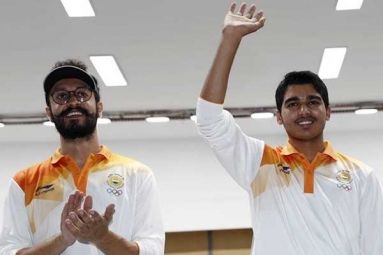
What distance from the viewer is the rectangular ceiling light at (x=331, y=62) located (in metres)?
5.47

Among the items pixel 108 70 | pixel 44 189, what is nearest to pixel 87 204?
pixel 44 189

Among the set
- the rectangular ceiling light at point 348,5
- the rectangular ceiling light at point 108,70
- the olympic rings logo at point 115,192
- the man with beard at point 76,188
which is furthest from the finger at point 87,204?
the rectangular ceiling light at point 108,70

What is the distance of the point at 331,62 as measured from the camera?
573cm

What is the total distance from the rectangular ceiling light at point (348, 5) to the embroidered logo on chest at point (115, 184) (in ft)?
8.48

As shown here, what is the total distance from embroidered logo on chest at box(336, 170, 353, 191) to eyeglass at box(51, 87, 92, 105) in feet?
3.18

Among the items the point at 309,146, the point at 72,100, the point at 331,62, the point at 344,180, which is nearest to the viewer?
the point at 72,100

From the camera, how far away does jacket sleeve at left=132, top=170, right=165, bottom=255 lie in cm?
235

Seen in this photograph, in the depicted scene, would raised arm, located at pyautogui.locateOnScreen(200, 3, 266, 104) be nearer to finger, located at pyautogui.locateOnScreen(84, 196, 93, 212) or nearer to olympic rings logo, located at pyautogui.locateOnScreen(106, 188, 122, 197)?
olympic rings logo, located at pyautogui.locateOnScreen(106, 188, 122, 197)

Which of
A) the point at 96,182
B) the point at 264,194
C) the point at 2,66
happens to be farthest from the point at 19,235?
the point at 2,66

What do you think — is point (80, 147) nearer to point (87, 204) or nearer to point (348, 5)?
point (87, 204)

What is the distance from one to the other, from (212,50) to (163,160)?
10.6 feet

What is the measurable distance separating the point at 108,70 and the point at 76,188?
342cm

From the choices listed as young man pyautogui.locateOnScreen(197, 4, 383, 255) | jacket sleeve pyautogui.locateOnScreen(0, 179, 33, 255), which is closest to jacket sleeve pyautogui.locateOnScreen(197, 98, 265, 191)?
young man pyautogui.locateOnScreen(197, 4, 383, 255)

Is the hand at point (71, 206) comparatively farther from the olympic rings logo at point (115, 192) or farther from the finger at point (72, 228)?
the olympic rings logo at point (115, 192)
